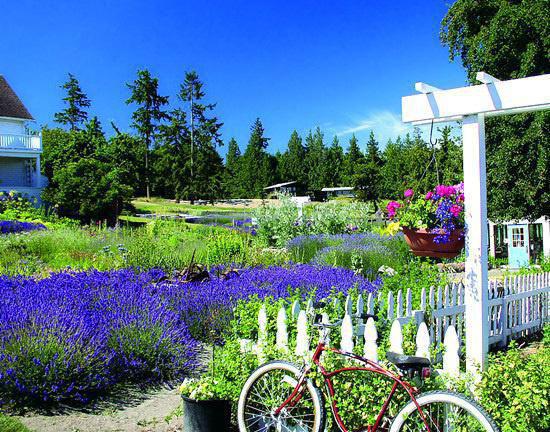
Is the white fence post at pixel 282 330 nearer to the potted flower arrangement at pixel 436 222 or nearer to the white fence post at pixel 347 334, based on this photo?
the white fence post at pixel 347 334

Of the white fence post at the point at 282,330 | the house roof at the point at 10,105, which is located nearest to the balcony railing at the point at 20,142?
the house roof at the point at 10,105

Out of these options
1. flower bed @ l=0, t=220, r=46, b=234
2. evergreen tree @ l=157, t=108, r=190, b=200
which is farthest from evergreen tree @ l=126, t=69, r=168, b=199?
flower bed @ l=0, t=220, r=46, b=234

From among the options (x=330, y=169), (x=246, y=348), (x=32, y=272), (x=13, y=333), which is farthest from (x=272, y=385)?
(x=330, y=169)

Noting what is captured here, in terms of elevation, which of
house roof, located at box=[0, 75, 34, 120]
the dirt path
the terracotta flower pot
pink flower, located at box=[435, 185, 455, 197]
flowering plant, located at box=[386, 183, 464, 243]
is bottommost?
the dirt path

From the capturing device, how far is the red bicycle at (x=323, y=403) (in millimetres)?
3006

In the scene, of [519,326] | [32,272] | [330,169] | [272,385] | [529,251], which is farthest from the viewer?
[330,169]

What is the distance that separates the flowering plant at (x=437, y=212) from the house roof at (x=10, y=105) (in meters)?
36.3

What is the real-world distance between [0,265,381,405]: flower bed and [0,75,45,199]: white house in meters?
27.2

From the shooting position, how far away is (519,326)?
8.51 m

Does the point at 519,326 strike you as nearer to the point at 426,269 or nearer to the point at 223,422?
the point at 426,269

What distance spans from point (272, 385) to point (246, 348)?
82cm

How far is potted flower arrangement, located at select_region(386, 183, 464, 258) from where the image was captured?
479cm

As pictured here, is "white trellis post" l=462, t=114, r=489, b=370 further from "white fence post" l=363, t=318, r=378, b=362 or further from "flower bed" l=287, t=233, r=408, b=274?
"flower bed" l=287, t=233, r=408, b=274

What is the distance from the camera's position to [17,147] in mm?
33781
